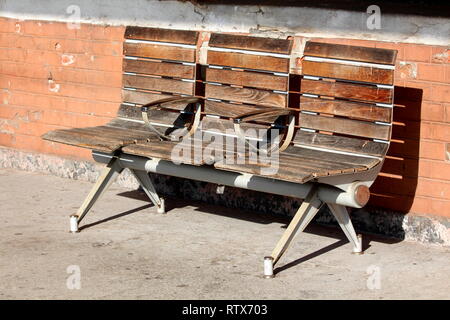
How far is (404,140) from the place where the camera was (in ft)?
18.9

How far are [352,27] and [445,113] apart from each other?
29.3 inches

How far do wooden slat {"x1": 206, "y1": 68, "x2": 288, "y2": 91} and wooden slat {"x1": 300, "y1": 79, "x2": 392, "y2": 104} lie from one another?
0.14 m

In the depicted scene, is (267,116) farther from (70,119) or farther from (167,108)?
(70,119)

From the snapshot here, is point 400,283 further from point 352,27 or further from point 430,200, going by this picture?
point 352,27

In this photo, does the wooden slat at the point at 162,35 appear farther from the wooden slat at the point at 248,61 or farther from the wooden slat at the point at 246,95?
the wooden slat at the point at 246,95

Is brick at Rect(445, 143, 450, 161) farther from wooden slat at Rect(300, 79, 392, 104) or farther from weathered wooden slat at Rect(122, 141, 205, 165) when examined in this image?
weathered wooden slat at Rect(122, 141, 205, 165)

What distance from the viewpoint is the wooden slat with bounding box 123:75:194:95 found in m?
6.17

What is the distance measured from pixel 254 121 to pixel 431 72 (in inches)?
42.3

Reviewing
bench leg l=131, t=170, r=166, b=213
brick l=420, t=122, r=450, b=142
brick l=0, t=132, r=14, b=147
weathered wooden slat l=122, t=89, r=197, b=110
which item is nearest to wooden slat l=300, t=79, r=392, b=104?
brick l=420, t=122, r=450, b=142

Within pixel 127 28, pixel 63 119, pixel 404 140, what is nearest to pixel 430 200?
pixel 404 140

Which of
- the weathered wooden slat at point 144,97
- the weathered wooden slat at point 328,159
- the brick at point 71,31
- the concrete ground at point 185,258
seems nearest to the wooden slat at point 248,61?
the weathered wooden slat at point 144,97

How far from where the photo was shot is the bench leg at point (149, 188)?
625 cm

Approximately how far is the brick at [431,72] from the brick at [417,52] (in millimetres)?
37

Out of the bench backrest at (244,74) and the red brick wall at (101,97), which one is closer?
the red brick wall at (101,97)
